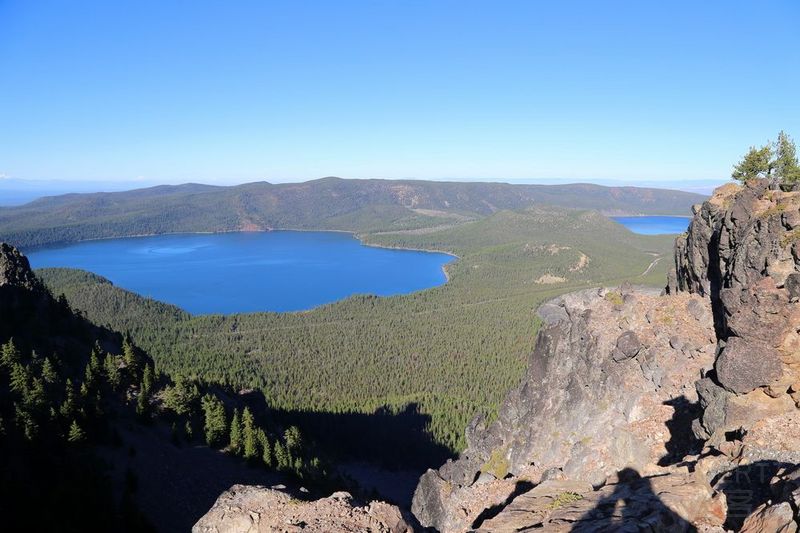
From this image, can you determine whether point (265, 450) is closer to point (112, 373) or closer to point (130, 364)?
point (112, 373)

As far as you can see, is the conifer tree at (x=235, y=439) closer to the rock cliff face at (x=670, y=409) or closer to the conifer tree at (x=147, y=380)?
the conifer tree at (x=147, y=380)


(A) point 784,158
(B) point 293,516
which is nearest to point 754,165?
(A) point 784,158

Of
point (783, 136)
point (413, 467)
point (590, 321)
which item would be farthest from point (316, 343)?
point (783, 136)

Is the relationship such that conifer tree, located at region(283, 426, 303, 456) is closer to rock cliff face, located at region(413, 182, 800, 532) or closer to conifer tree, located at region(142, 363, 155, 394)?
conifer tree, located at region(142, 363, 155, 394)

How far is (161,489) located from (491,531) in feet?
81.0

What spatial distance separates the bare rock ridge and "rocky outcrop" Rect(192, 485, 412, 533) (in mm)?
142

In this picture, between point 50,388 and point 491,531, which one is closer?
point 491,531

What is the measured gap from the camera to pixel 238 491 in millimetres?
17375

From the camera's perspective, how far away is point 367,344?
107188mm

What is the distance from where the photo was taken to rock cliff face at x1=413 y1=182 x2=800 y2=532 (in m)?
13.8

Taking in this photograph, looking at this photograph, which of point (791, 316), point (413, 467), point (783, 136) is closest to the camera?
point (791, 316)

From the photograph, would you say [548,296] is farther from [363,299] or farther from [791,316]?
[791,316]

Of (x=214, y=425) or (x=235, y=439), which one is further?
(x=214, y=425)

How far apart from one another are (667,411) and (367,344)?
85.0 meters
